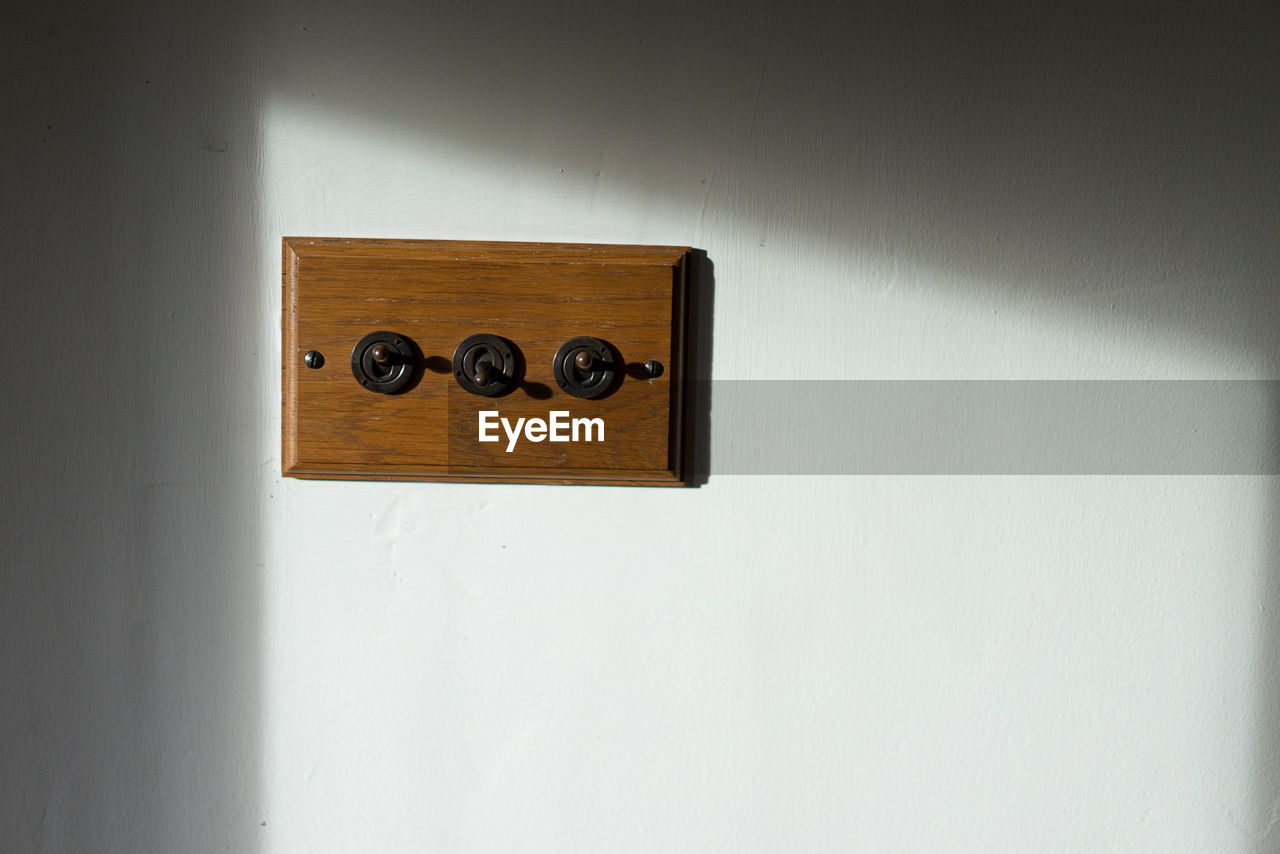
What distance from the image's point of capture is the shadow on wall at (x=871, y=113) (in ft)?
2.57

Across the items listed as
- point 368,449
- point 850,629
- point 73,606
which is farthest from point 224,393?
point 850,629

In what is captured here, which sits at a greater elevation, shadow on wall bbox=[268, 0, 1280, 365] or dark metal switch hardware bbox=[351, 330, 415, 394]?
shadow on wall bbox=[268, 0, 1280, 365]

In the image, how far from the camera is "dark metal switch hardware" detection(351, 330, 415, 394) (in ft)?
2.54

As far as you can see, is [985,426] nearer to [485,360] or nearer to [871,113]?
[871,113]

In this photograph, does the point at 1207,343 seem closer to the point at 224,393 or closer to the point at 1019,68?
the point at 1019,68

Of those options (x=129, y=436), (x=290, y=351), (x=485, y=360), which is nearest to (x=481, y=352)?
(x=485, y=360)

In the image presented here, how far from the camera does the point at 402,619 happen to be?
0.82 metres

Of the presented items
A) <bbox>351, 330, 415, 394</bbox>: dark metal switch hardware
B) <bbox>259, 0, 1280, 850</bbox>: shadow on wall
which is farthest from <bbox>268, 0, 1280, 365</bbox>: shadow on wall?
<bbox>351, 330, 415, 394</bbox>: dark metal switch hardware

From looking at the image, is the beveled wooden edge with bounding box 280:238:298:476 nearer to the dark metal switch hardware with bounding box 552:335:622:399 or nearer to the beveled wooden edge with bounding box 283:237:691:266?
the beveled wooden edge with bounding box 283:237:691:266

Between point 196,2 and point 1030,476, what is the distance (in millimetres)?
900

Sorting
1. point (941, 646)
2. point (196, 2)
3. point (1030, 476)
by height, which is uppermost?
point (196, 2)

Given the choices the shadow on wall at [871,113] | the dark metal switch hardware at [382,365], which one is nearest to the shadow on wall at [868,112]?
the shadow on wall at [871,113]

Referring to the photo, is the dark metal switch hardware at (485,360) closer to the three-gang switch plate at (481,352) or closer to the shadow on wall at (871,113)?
the three-gang switch plate at (481,352)

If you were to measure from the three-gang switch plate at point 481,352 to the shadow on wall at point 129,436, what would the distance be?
69 millimetres
